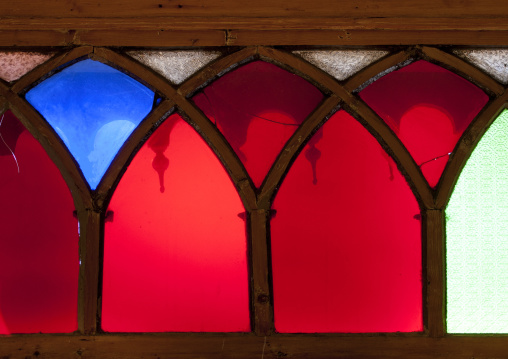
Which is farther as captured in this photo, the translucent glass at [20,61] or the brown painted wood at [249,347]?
the translucent glass at [20,61]

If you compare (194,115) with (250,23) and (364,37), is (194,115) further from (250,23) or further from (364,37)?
(364,37)

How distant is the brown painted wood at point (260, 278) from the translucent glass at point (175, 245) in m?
0.04

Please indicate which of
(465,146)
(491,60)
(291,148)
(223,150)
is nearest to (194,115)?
(223,150)

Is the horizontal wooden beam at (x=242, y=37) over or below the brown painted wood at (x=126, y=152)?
over

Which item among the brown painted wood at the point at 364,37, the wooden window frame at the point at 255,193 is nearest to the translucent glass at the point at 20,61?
the wooden window frame at the point at 255,193

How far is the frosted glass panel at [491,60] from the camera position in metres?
1.70

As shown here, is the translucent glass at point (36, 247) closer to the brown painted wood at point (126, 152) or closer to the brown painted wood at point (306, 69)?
the brown painted wood at point (126, 152)

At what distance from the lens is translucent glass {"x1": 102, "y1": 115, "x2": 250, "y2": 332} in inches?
65.4

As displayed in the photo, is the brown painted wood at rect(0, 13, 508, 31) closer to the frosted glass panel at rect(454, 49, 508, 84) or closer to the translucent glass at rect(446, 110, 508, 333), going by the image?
the frosted glass panel at rect(454, 49, 508, 84)

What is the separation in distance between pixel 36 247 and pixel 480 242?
184cm

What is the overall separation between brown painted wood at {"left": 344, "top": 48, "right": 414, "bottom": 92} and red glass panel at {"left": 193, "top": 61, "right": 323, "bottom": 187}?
5.7 inches

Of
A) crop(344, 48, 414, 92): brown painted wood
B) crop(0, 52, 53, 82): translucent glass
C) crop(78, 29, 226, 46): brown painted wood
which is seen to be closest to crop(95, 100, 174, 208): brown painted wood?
crop(78, 29, 226, 46): brown painted wood

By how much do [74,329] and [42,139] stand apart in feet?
2.63

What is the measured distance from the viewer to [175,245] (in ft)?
5.52
